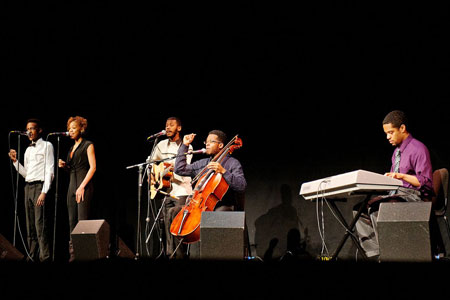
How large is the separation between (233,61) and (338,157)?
1635 millimetres

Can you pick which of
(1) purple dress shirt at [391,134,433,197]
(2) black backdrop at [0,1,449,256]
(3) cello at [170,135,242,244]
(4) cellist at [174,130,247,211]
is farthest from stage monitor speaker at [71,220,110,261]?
(1) purple dress shirt at [391,134,433,197]

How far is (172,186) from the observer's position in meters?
5.08

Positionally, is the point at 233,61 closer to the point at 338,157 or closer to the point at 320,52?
the point at 320,52

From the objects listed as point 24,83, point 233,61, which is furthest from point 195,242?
point 24,83

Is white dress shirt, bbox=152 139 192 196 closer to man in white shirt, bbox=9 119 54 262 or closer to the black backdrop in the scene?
the black backdrop

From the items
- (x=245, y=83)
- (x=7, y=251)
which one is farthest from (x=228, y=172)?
(x=7, y=251)

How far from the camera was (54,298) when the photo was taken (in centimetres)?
180

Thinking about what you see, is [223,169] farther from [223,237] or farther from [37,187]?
[37,187]

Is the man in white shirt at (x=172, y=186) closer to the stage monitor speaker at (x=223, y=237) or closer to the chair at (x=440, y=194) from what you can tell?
the stage monitor speaker at (x=223, y=237)

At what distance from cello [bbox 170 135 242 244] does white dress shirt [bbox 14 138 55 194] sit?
193 cm

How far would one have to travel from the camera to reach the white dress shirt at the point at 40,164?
5.29 metres

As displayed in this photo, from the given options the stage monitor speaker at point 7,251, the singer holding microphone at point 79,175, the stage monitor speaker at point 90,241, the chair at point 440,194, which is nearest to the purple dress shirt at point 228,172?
the stage monitor speaker at point 90,241

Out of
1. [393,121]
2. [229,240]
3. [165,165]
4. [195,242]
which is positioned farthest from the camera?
[165,165]

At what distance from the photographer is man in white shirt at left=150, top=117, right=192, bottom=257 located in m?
4.88
